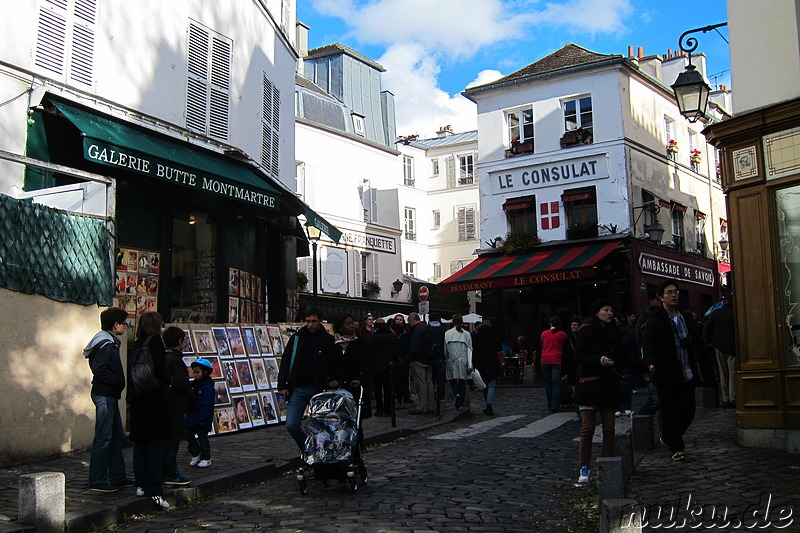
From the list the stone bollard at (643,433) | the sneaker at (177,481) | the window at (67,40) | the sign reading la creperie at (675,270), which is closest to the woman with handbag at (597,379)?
the stone bollard at (643,433)

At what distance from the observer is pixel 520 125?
97.2 feet

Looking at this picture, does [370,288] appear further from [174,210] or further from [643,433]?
[643,433]

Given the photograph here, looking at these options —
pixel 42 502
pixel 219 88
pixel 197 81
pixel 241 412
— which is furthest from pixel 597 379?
pixel 219 88

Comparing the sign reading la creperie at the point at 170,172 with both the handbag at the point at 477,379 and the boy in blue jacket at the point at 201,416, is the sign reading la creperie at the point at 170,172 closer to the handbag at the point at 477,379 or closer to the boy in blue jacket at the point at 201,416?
the boy in blue jacket at the point at 201,416

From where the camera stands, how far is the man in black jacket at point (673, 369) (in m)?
8.57

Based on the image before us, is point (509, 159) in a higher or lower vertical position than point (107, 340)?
higher

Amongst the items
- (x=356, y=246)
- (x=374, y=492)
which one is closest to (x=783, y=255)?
(x=374, y=492)

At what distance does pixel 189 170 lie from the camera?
12.3 m

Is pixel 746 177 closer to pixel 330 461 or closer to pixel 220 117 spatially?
pixel 330 461

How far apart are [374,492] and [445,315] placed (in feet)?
92.1

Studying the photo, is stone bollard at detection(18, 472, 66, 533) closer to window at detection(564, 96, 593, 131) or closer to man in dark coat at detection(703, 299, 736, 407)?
man in dark coat at detection(703, 299, 736, 407)

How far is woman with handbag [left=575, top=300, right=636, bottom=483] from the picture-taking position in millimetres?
7801

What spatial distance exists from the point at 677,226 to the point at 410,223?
16056 millimetres

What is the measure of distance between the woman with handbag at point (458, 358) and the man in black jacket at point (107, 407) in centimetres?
742
